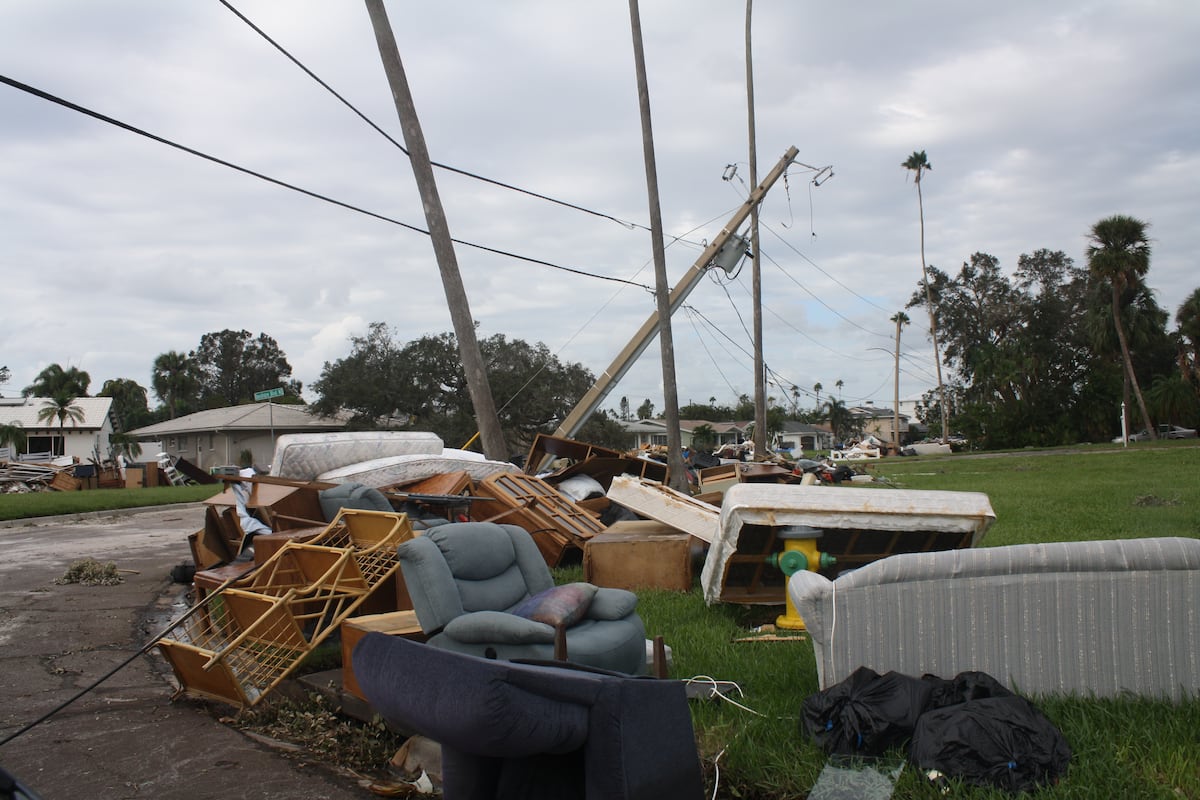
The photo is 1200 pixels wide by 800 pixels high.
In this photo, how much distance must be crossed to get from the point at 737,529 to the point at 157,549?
10.2m

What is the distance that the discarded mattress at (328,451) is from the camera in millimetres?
10367

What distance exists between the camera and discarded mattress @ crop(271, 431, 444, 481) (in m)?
10.4

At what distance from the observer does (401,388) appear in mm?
38906

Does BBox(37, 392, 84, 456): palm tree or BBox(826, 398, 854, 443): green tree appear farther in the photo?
BBox(826, 398, 854, 443): green tree

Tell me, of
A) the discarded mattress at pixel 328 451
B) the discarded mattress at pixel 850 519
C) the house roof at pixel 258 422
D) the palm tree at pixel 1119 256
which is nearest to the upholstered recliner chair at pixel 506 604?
the discarded mattress at pixel 850 519

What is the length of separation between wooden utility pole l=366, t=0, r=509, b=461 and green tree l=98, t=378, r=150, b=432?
73183 millimetres

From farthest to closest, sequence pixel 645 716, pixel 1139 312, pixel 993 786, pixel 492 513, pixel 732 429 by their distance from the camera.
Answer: pixel 732 429 < pixel 1139 312 < pixel 492 513 < pixel 993 786 < pixel 645 716

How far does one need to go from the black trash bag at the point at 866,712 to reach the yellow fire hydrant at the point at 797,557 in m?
2.22

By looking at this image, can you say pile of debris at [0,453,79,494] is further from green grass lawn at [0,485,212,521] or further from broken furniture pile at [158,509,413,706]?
broken furniture pile at [158,509,413,706]

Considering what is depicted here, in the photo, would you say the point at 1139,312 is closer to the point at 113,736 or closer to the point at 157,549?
the point at 157,549

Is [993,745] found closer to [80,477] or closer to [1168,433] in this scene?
[80,477]

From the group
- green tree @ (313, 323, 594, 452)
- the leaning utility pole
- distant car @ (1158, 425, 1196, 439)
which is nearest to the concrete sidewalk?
the leaning utility pole

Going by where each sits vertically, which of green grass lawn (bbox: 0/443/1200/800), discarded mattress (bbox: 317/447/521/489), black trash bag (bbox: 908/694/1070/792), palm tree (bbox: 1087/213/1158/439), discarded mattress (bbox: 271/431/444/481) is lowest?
green grass lawn (bbox: 0/443/1200/800)

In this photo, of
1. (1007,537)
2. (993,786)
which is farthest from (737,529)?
(1007,537)
